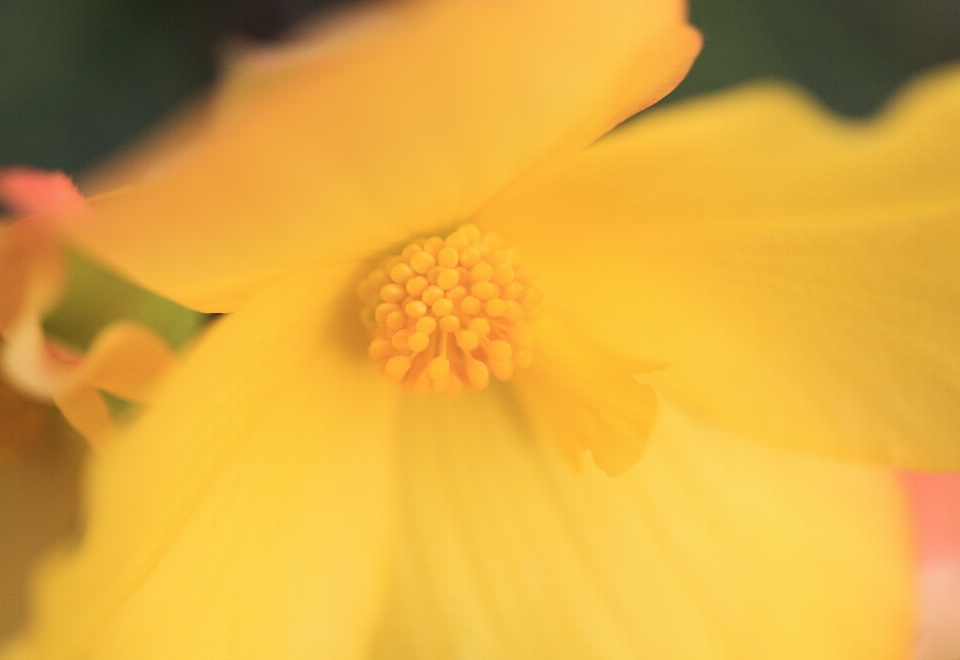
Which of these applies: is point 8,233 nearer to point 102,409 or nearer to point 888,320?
point 102,409

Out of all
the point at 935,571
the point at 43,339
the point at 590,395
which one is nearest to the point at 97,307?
the point at 43,339

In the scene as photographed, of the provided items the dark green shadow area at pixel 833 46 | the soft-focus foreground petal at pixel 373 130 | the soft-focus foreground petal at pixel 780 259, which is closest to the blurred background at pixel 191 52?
the dark green shadow area at pixel 833 46

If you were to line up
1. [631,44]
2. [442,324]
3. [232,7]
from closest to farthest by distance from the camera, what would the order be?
[631,44] < [442,324] < [232,7]

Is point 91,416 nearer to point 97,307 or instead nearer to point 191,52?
point 97,307

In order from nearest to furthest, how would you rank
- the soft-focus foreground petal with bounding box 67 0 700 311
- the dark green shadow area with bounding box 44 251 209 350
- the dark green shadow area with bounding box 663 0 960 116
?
the soft-focus foreground petal with bounding box 67 0 700 311 < the dark green shadow area with bounding box 44 251 209 350 < the dark green shadow area with bounding box 663 0 960 116

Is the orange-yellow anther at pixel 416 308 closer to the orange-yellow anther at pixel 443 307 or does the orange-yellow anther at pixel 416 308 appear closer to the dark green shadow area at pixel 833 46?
the orange-yellow anther at pixel 443 307

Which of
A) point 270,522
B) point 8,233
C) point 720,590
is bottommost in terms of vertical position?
point 720,590

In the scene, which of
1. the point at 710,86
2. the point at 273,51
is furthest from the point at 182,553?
the point at 710,86

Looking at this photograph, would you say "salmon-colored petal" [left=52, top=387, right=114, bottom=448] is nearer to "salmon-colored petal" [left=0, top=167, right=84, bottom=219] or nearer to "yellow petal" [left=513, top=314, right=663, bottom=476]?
"salmon-colored petal" [left=0, top=167, right=84, bottom=219]

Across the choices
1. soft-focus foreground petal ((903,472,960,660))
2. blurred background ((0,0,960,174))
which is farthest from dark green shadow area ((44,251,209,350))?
soft-focus foreground petal ((903,472,960,660))
